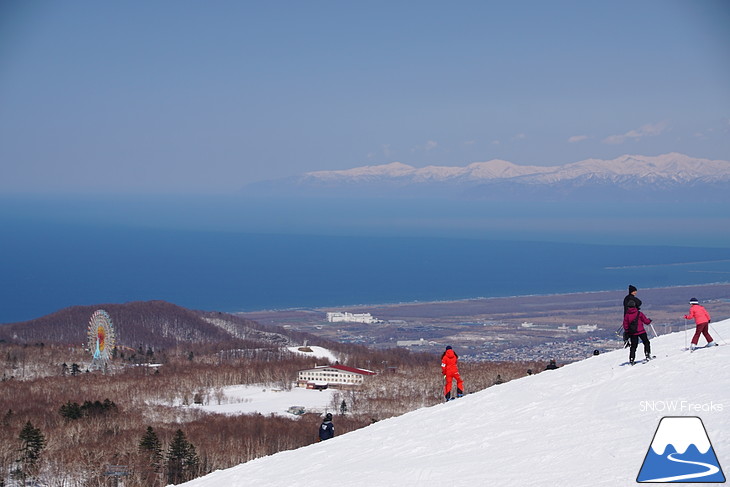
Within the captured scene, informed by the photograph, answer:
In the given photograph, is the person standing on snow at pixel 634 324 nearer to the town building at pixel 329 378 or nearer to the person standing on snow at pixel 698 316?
the person standing on snow at pixel 698 316

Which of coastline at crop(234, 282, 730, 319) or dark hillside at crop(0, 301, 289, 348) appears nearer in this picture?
dark hillside at crop(0, 301, 289, 348)

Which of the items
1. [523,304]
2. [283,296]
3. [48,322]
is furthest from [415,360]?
[283,296]

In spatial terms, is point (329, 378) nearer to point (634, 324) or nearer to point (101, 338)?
point (101, 338)

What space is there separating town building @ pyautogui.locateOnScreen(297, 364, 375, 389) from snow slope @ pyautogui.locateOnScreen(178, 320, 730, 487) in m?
31.8

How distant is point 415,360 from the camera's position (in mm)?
60219

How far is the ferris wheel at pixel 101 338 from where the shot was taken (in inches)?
2072

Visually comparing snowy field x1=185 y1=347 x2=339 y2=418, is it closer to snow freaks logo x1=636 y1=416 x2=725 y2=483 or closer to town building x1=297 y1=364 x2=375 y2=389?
town building x1=297 y1=364 x2=375 y2=389

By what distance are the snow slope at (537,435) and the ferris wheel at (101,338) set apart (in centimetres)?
3869

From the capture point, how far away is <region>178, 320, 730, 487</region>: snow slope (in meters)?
11.2

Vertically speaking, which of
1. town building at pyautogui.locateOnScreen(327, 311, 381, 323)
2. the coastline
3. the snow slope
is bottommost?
town building at pyautogui.locateOnScreen(327, 311, 381, 323)

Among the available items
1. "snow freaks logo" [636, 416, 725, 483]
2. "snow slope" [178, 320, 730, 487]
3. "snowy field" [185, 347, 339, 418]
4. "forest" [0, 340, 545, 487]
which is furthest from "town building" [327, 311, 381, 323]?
A: "snow freaks logo" [636, 416, 725, 483]

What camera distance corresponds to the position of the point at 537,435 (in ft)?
42.4

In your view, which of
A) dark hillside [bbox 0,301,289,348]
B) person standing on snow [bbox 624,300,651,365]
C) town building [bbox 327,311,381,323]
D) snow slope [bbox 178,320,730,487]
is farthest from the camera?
town building [bbox 327,311,381,323]

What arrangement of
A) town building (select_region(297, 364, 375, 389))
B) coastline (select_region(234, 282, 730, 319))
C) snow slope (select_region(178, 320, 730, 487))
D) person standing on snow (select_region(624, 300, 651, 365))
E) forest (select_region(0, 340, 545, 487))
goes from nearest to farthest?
snow slope (select_region(178, 320, 730, 487)) < person standing on snow (select_region(624, 300, 651, 365)) < forest (select_region(0, 340, 545, 487)) < town building (select_region(297, 364, 375, 389)) < coastline (select_region(234, 282, 730, 319))
